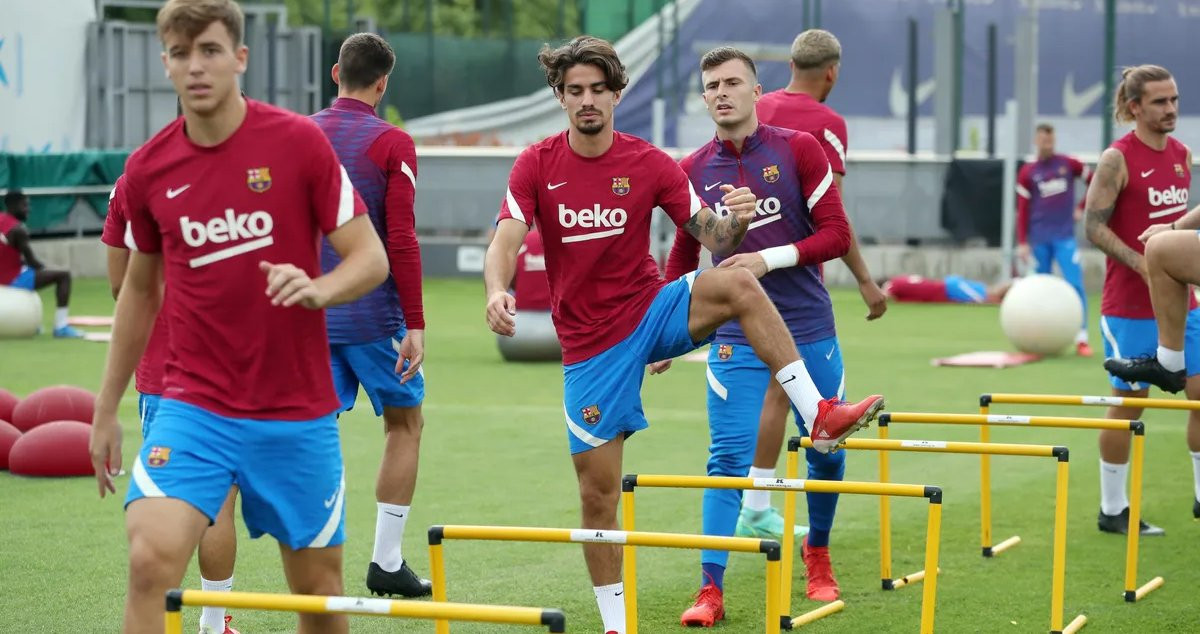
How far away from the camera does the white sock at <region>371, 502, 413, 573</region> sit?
7.40m

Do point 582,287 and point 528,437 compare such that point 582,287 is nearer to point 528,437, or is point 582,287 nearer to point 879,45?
point 528,437

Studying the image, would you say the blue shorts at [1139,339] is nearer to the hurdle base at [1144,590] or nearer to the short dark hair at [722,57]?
the hurdle base at [1144,590]

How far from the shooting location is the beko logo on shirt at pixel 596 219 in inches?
248

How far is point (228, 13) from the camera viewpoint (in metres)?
4.65

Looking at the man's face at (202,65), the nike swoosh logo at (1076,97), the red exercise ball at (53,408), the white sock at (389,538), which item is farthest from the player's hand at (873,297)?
the nike swoosh logo at (1076,97)

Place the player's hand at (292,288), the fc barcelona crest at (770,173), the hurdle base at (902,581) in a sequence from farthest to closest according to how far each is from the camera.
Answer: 1. the hurdle base at (902,581)
2. the fc barcelona crest at (770,173)
3. the player's hand at (292,288)

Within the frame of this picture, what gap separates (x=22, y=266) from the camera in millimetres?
18812

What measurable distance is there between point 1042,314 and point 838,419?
37.1 feet

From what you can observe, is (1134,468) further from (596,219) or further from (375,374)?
(375,374)

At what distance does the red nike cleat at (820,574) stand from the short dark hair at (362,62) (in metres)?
2.91

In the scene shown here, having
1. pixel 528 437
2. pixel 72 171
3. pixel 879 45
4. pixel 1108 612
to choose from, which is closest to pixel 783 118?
pixel 1108 612

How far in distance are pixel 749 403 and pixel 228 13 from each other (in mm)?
3307

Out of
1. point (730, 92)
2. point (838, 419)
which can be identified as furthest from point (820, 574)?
point (730, 92)

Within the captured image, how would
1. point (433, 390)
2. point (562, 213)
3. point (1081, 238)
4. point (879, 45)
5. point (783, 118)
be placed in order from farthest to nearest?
1. point (879, 45)
2. point (1081, 238)
3. point (433, 390)
4. point (783, 118)
5. point (562, 213)
